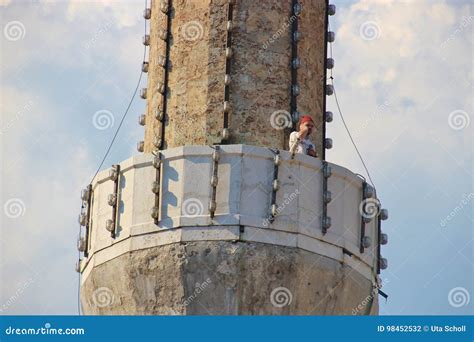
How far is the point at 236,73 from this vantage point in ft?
103

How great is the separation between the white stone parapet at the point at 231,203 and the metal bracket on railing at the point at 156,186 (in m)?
0.04

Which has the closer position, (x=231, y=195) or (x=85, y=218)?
(x=231, y=195)

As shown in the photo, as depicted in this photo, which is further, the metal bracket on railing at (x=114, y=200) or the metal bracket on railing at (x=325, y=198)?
the metal bracket on railing at (x=114, y=200)

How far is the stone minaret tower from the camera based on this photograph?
29859 mm

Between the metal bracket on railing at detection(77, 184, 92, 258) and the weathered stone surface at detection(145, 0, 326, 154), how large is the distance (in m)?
1.12

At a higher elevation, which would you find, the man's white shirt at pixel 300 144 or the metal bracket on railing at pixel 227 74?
the metal bracket on railing at pixel 227 74

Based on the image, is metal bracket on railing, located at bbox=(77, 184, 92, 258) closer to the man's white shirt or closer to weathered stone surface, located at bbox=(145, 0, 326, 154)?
weathered stone surface, located at bbox=(145, 0, 326, 154)

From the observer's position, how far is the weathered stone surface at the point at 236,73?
3102 cm

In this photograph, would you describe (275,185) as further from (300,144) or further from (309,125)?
(309,125)

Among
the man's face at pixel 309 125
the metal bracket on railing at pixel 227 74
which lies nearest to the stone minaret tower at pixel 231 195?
the metal bracket on railing at pixel 227 74

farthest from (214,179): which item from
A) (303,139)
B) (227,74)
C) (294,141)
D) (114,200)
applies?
(227,74)

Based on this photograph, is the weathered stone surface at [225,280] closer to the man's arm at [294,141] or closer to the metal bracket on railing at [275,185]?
the metal bracket on railing at [275,185]

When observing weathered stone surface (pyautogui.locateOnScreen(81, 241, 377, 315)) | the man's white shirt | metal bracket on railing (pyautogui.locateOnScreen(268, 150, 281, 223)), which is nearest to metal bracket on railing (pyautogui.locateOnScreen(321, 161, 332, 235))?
the man's white shirt

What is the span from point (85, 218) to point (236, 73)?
3153 mm
